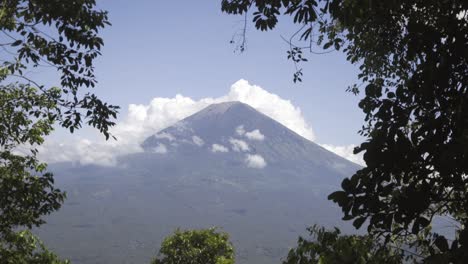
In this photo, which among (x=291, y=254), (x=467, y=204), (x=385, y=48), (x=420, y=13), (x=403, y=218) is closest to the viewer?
(x=403, y=218)

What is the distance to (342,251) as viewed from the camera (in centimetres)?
505

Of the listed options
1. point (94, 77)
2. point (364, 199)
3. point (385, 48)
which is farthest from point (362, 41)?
point (94, 77)

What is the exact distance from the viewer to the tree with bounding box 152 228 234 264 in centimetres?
2703

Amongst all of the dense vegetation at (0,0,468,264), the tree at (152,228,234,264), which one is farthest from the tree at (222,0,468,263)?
the tree at (152,228,234,264)

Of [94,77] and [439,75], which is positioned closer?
[439,75]

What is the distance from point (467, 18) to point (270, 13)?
2806mm

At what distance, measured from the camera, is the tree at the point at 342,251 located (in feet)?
15.7

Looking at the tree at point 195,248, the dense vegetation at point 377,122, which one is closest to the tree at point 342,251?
the dense vegetation at point 377,122

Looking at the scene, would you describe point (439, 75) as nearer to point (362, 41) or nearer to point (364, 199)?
point (364, 199)

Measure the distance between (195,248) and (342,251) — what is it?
23.5 meters

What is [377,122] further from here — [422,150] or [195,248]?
[195,248]

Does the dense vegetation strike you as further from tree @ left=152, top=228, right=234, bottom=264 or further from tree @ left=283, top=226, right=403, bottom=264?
tree @ left=152, top=228, right=234, bottom=264

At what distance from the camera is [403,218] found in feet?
10.7

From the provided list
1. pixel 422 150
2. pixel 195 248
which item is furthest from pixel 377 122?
pixel 195 248
